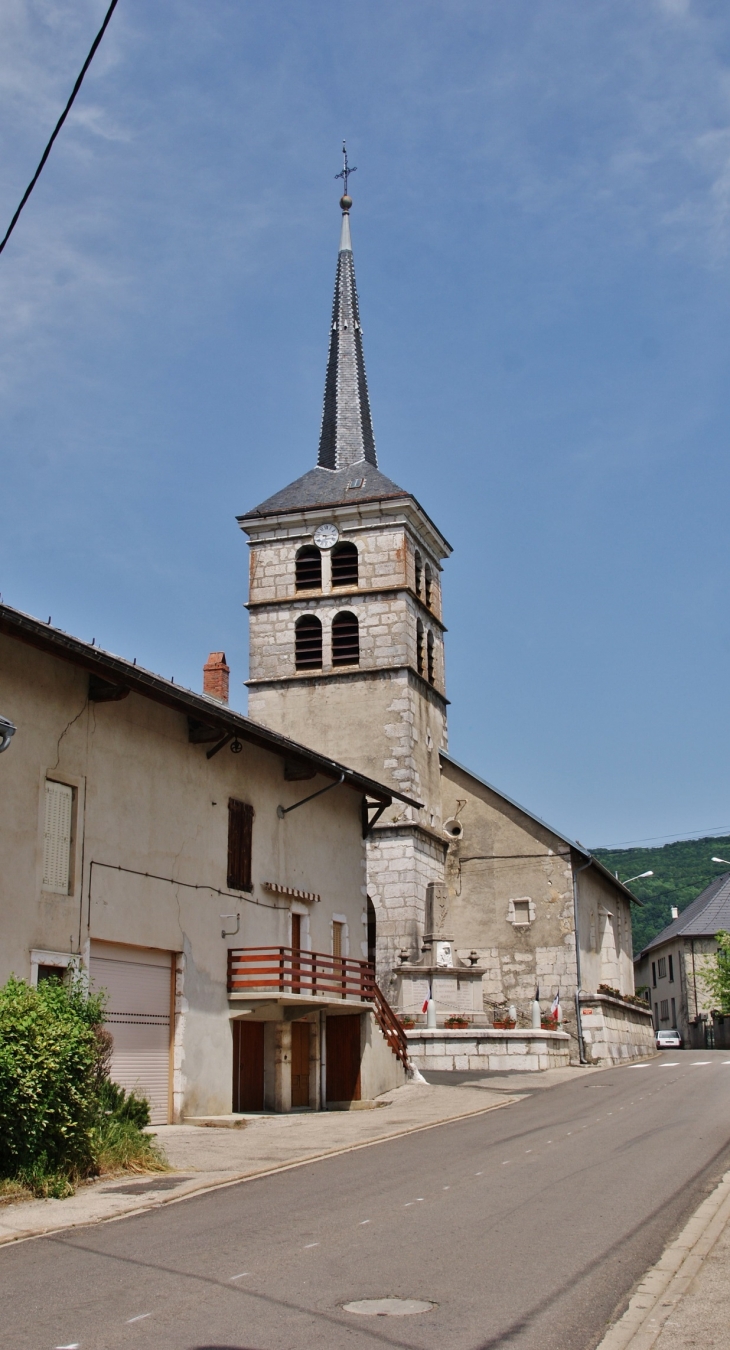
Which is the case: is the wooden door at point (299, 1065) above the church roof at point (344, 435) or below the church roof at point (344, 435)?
below

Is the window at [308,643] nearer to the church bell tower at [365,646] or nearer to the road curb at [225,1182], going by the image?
the church bell tower at [365,646]

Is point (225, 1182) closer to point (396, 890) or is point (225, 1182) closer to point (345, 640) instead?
point (396, 890)

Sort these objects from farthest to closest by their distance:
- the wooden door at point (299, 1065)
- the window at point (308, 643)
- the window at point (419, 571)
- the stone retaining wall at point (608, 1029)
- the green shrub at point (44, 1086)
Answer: the window at point (419, 571)
the window at point (308, 643)
the stone retaining wall at point (608, 1029)
the wooden door at point (299, 1065)
the green shrub at point (44, 1086)

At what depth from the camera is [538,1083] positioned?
26031mm

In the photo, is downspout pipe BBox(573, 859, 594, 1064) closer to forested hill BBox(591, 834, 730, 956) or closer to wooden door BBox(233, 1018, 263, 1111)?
wooden door BBox(233, 1018, 263, 1111)

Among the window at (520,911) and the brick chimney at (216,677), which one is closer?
the brick chimney at (216,677)

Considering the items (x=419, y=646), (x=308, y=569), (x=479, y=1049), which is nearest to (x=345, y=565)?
(x=308, y=569)

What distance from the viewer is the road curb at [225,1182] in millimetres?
10031

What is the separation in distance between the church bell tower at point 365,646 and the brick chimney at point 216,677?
7111 millimetres

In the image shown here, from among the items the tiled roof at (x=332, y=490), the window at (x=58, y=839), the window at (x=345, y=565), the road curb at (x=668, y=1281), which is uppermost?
the tiled roof at (x=332, y=490)

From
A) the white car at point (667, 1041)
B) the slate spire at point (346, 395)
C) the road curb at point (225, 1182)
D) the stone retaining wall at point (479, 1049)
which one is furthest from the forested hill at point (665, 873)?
the road curb at point (225, 1182)

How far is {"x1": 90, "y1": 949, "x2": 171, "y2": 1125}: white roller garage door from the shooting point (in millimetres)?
17578

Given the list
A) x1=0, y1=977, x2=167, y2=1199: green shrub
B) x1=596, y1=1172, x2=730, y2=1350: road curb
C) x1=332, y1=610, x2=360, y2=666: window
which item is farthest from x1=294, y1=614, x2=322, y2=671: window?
x1=596, y1=1172, x2=730, y2=1350: road curb

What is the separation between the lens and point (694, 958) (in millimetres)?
68375
